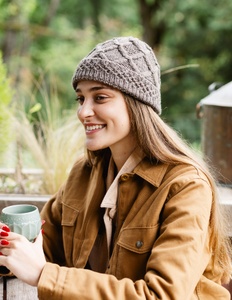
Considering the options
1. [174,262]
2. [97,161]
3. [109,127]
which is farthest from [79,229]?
[174,262]

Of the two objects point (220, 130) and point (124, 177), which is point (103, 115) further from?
point (220, 130)

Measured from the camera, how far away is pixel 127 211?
197cm

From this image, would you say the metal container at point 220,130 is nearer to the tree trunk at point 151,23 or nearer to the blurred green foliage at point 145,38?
the blurred green foliage at point 145,38

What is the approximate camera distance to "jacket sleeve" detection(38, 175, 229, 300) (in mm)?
1606

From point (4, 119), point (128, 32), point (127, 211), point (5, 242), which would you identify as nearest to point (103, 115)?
point (127, 211)

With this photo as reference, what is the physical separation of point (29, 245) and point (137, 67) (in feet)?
2.74

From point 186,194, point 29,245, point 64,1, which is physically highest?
point 64,1

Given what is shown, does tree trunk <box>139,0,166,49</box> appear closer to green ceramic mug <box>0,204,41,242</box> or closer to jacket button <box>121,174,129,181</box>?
jacket button <box>121,174,129,181</box>

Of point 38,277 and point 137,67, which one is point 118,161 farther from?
point 38,277

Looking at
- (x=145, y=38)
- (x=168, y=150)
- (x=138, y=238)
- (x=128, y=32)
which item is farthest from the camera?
(x=128, y=32)

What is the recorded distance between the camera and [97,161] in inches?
89.9

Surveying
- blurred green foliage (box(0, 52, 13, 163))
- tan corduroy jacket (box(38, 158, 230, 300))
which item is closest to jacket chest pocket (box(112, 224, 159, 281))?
tan corduroy jacket (box(38, 158, 230, 300))

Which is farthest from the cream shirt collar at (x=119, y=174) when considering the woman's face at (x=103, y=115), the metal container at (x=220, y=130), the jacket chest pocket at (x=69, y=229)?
the metal container at (x=220, y=130)

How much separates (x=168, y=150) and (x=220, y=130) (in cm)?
156
